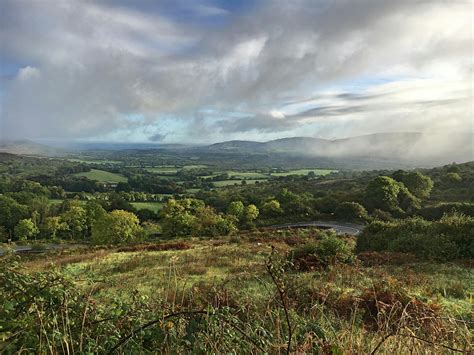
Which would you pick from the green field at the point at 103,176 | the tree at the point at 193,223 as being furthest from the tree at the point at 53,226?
the green field at the point at 103,176

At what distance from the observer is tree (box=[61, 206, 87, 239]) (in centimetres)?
6500

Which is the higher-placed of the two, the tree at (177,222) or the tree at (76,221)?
the tree at (177,222)

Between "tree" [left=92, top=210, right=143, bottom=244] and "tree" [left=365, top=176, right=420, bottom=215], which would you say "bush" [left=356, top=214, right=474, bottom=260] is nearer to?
"tree" [left=92, top=210, right=143, bottom=244]

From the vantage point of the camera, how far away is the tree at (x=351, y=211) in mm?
51431

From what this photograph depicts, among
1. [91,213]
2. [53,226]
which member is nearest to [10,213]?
[53,226]

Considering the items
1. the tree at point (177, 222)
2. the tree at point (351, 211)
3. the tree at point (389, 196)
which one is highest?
the tree at point (389, 196)

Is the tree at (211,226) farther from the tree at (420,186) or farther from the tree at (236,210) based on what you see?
the tree at (420,186)

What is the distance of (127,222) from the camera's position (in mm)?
48000

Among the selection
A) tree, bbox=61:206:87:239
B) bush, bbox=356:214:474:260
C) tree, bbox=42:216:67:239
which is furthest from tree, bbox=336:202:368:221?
tree, bbox=42:216:67:239

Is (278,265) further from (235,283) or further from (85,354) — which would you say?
(235,283)

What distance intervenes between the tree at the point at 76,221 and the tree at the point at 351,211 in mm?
51990

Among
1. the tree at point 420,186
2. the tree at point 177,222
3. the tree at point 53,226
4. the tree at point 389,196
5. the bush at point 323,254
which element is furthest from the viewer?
the tree at point 53,226

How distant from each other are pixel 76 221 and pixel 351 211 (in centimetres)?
5475

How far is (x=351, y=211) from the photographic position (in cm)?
5331
